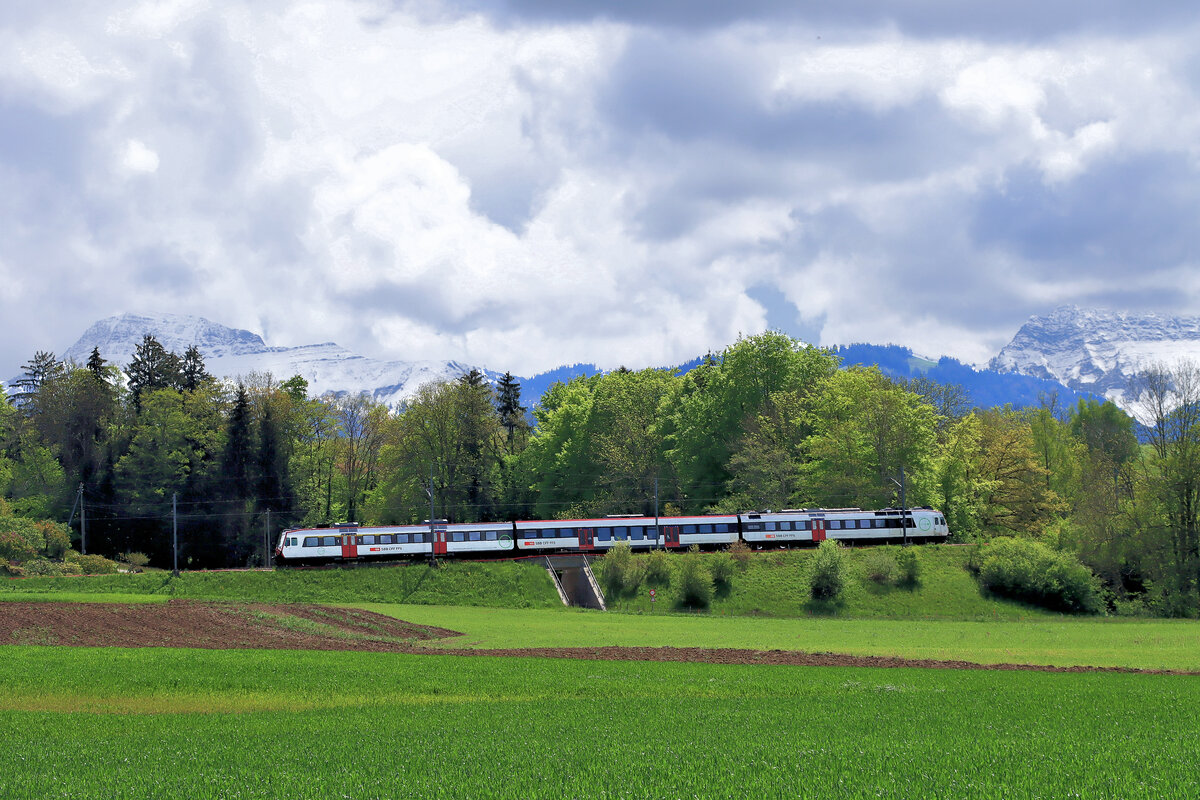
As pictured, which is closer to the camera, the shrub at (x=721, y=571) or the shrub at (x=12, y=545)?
the shrub at (x=12, y=545)

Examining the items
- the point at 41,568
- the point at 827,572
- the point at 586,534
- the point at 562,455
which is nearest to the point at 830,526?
the point at 827,572

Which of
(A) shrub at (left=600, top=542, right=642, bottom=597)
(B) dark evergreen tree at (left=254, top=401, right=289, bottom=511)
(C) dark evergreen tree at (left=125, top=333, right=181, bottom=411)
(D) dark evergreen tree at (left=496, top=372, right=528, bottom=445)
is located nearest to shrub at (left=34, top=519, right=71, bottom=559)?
(B) dark evergreen tree at (left=254, top=401, right=289, bottom=511)

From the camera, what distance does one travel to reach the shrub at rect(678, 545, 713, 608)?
59.8 m

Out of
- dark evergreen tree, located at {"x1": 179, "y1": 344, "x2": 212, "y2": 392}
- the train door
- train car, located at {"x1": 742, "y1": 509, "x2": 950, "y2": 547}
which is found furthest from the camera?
dark evergreen tree, located at {"x1": 179, "y1": 344, "x2": 212, "y2": 392}

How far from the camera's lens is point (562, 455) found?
9106 centimetres

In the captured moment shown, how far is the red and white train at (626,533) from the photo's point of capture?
68062mm

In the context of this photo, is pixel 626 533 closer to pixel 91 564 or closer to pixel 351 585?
pixel 351 585

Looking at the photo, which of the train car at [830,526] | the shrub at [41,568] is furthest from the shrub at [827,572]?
the shrub at [41,568]

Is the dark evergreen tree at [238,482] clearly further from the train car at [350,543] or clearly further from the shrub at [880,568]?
the shrub at [880,568]

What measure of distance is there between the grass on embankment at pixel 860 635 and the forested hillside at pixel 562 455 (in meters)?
16.5

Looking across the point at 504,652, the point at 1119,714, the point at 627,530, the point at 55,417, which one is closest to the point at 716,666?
the point at 504,652

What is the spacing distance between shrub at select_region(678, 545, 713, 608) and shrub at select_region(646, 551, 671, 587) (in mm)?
2071

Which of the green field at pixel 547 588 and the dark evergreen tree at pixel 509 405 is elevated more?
the dark evergreen tree at pixel 509 405

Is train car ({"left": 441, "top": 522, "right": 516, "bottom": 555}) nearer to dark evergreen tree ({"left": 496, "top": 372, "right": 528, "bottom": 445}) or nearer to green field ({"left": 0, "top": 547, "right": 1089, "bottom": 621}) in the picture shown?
green field ({"left": 0, "top": 547, "right": 1089, "bottom": 621})
